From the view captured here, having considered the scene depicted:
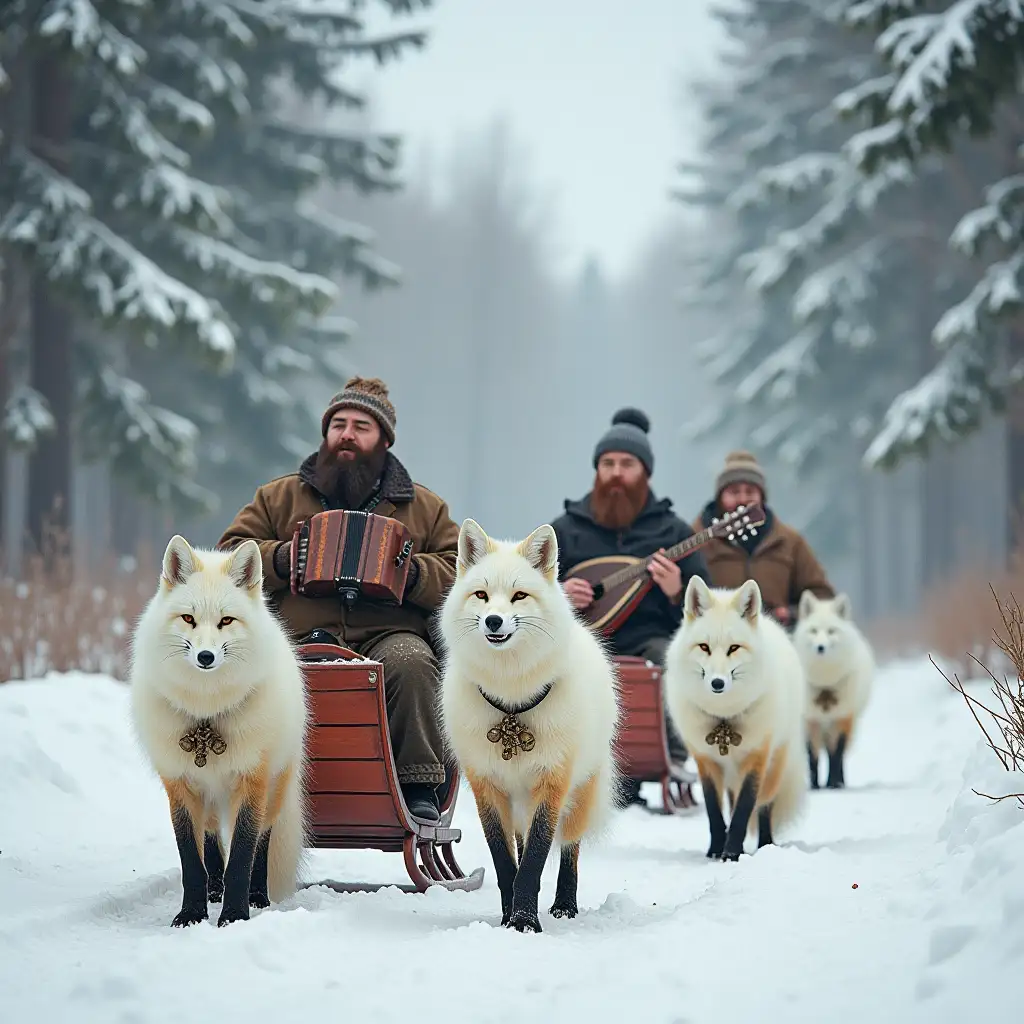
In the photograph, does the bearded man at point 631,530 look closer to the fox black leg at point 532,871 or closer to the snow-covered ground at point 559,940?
the snow-covered ground at point 559,940

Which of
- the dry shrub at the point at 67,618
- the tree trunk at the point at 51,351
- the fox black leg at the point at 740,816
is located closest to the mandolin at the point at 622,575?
the fox black leg at the point at 740,816

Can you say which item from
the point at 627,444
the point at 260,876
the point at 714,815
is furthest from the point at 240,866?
the point at 627,444

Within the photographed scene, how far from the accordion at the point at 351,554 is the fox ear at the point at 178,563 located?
37.2 inches

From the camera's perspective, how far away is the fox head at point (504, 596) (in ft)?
15.1

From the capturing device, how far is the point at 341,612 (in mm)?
5680

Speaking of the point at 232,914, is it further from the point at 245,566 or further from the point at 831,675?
the point at 831,675

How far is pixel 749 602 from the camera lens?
21.3 ft

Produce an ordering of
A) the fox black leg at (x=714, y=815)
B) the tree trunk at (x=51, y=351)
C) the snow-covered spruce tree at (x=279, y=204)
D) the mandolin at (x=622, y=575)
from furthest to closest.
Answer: the snow-covered spruce tree at (x=279, y=204)
the tree trunk at (x=51, y=351)
the mandolin at (x=622, y=575)
the fox black leg at (x=714, y=815)

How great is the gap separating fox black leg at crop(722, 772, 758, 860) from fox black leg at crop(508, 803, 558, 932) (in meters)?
1.91

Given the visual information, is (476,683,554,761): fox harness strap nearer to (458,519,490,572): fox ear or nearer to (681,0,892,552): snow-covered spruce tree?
(458,519,490,572): fox ear

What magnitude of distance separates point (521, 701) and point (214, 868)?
4.57 feet

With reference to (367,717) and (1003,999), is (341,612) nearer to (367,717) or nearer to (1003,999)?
(367,717)

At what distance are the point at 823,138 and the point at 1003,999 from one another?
24.0m

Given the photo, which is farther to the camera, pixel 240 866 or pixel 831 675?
pixel 831 675
